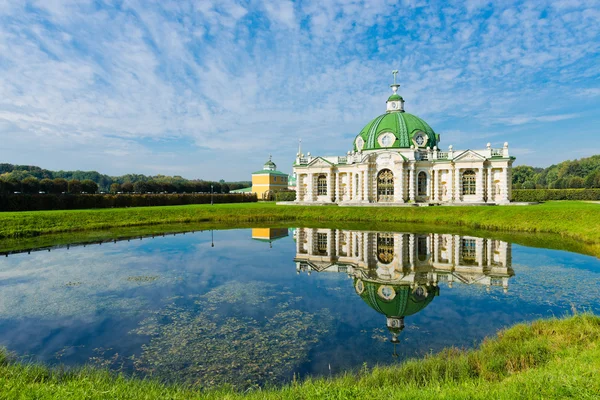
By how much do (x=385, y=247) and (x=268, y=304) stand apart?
461 inches

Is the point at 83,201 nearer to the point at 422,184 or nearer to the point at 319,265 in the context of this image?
the point at 319,265

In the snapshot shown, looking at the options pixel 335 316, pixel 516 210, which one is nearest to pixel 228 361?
pixel 335 316

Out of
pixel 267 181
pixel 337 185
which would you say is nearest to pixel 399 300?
pixel 337 185

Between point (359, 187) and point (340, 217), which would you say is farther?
point (359, 187)

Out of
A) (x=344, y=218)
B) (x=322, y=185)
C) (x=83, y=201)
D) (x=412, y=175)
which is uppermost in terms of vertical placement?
(x=412, y=175)

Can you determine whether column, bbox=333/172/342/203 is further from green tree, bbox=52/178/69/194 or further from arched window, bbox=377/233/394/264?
green tree, bbox=52/178/69/194

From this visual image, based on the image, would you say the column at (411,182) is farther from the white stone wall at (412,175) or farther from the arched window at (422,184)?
the arched window at (422,184)

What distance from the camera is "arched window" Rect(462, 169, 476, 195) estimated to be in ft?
148

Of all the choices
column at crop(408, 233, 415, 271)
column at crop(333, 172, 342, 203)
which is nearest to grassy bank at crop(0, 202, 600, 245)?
column at crop(408, 233, 415, 271)

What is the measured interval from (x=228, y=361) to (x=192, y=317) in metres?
3.04

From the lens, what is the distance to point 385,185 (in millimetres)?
48500

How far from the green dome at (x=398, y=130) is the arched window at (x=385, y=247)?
25109mm

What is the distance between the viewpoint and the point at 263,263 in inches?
702

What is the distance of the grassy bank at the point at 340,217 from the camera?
87.1ft
